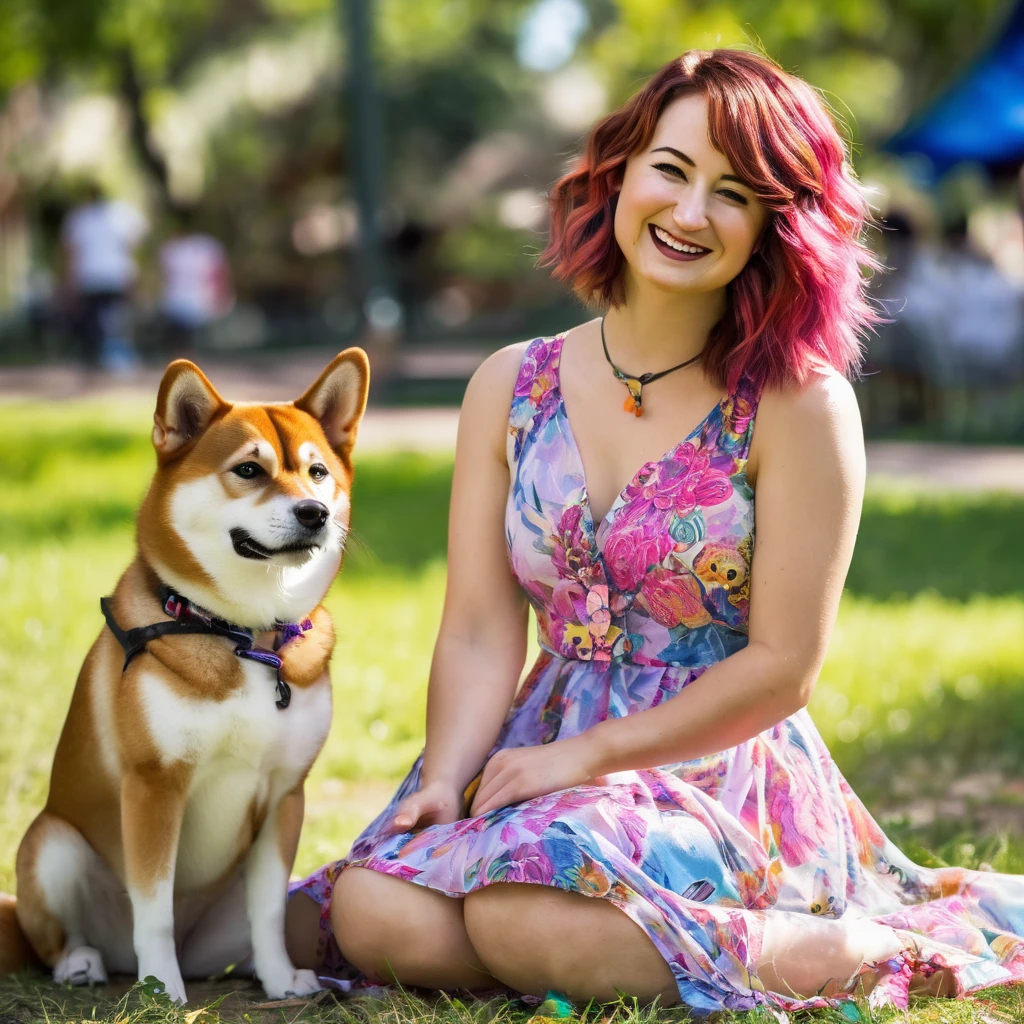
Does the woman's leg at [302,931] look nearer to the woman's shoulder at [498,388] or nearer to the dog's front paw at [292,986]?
the dog's front paw at [292,986]

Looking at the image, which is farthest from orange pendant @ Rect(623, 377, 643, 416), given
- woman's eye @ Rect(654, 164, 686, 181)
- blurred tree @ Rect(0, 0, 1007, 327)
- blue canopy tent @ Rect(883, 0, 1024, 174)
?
blurred tree @ Rect(0, 0, 1007, 327)

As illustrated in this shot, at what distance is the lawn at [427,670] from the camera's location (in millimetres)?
3455

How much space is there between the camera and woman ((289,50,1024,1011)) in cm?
247

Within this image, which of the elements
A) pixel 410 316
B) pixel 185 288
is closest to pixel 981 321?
pixel 185 288

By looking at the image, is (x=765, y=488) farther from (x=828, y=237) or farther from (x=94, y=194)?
(x=94, y=194)

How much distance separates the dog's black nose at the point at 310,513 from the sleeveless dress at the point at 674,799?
483 millimetres

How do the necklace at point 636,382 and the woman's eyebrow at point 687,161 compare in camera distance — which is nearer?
the woman's eyebrow at point 687,161

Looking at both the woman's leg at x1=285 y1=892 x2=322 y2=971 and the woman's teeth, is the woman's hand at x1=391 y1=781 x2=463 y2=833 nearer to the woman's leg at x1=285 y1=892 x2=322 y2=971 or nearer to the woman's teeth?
the woman's leg at x1=285 y1=892 x2=322 y2=971

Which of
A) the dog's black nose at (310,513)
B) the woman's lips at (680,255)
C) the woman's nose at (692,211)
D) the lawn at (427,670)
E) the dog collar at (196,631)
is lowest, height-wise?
the lawn at (427,670)

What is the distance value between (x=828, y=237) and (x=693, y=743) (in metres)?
0.99

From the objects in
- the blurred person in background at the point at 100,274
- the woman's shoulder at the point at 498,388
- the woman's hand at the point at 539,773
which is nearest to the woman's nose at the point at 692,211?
the woman's shoulder at the point at 498,388

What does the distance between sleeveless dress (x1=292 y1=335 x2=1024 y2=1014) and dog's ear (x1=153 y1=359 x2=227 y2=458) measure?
0.64m

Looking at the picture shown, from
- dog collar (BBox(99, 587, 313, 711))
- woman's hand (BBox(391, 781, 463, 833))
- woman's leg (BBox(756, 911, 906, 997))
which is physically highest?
dog collar (BBox(99, 587, 313, 711))

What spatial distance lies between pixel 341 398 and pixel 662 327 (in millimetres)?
656
